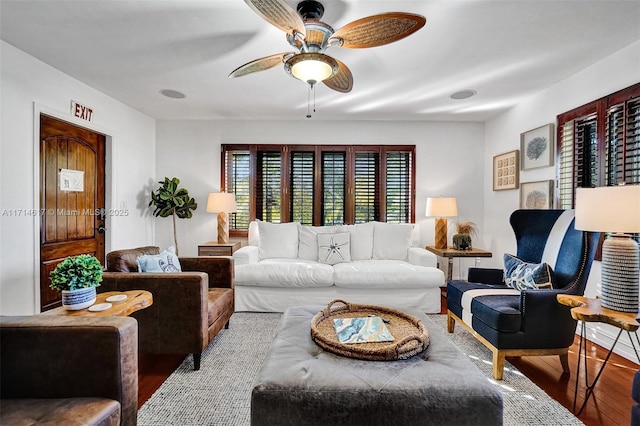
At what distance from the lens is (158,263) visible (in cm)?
242

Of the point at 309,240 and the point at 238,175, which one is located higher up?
the point at 238,175

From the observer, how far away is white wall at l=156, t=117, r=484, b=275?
4621mm

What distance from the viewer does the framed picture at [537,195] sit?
3328 mm

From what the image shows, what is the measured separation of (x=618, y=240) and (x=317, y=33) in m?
2.20

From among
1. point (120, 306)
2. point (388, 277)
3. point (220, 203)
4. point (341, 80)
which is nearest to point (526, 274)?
point (388, 277)

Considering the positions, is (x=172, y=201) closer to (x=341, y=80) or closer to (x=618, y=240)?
(x=341, y=80)

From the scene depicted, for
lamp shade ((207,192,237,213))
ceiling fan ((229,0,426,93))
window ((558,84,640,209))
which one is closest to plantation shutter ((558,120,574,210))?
window ((558,84,640,209))

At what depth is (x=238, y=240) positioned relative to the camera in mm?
4684

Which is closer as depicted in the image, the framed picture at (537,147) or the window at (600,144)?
the window at (600,144)

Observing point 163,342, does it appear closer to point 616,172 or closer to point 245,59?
point 245,59

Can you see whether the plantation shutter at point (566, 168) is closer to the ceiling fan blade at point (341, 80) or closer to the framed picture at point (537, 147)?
the framed picture at point (537, 147)

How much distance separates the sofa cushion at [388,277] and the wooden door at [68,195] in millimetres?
2846

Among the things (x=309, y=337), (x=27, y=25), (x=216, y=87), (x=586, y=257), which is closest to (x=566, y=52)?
(x=586, y=257)

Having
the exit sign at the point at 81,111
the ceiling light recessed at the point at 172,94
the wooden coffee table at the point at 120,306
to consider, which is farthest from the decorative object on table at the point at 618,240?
the exit sign at the point at 81,111
